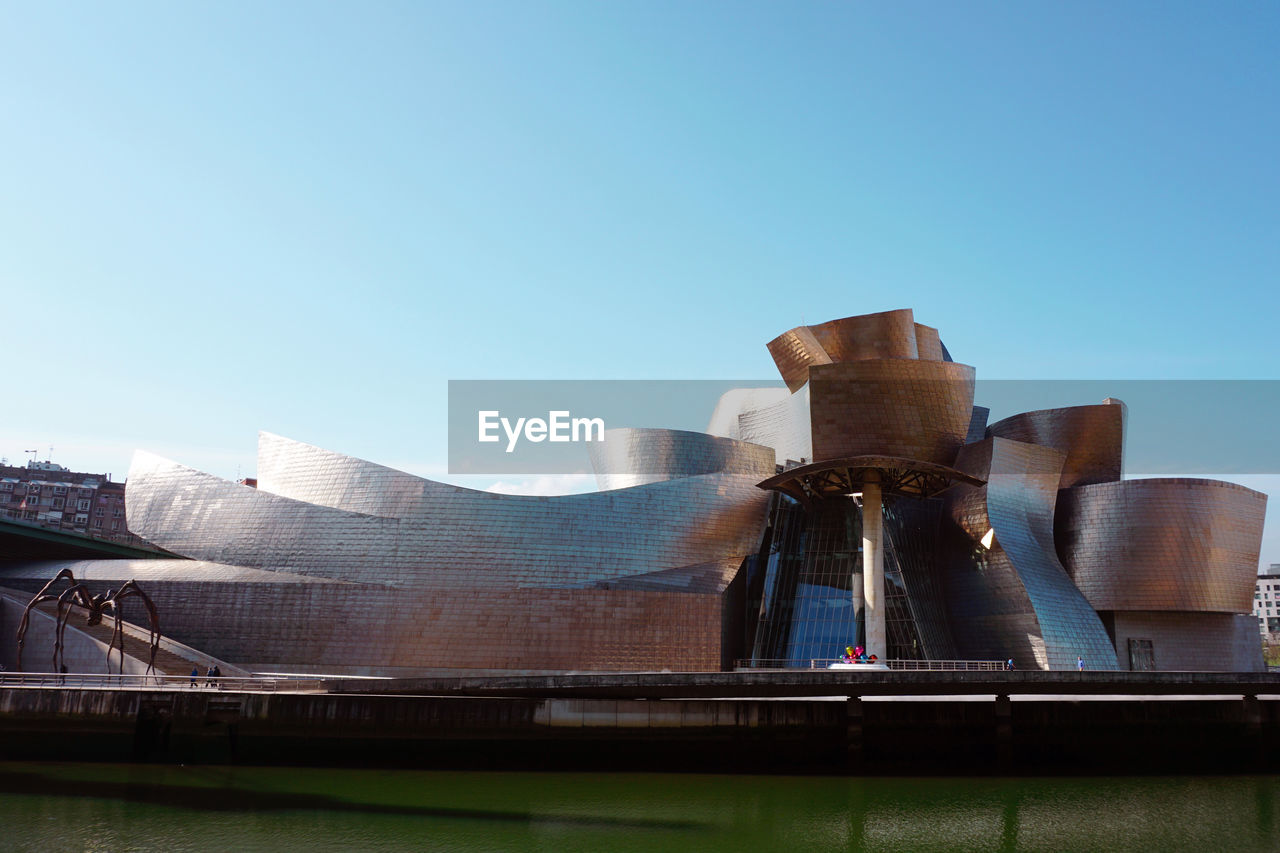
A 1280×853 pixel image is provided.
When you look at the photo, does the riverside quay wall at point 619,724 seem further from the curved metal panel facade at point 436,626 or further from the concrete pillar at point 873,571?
the curved metal panel facade at point 436,626

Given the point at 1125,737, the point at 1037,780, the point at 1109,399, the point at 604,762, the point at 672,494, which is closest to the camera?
the point at 1037,780

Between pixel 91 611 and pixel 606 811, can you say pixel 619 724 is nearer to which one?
pixel 606 811

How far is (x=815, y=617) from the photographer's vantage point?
31.4m

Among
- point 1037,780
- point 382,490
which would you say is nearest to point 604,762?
point 1037,780

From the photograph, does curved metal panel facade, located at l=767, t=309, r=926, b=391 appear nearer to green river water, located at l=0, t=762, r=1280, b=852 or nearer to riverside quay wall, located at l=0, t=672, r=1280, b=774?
riverside quay wall, located at l=0, t=672, r=1280, b=774

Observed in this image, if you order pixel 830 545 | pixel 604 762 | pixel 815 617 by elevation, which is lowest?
pixel 604 762

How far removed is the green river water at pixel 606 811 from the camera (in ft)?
44.9

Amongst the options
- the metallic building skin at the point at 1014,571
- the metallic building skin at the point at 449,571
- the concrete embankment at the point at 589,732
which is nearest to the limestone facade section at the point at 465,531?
the metallic building skin at the point at 449,571

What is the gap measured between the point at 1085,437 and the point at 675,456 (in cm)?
1647

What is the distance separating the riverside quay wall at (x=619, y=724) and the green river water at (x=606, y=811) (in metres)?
0.81

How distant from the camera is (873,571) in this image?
29328 mm

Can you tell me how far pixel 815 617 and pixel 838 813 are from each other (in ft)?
52.0

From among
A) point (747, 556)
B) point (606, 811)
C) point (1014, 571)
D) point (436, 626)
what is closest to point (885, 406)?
point (1014, 571)

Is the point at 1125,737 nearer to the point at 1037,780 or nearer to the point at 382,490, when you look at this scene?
the point at 1037,780
